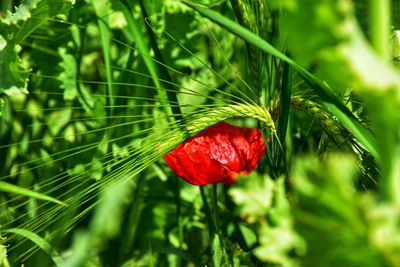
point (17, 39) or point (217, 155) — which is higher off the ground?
point (17, 39)

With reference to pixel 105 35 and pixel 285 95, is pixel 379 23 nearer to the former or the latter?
pixel 285 95

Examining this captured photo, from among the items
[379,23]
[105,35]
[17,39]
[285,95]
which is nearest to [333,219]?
[379,23]

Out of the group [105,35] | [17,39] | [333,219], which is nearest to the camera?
[333,219]

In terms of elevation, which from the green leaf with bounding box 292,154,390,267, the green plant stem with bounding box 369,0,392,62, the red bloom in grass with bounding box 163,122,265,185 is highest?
the green plant stem with bounding box 369,0,392,62

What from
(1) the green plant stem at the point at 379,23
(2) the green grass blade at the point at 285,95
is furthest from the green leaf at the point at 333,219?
(2) the green grass blade at the point at 285,95

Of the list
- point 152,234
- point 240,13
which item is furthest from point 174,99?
point 152,234

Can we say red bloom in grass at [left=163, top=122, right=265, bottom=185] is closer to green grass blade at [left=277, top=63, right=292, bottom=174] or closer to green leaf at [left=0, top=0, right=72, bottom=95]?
green grass blade at [left=277, top=63, right=292, bottom=174]

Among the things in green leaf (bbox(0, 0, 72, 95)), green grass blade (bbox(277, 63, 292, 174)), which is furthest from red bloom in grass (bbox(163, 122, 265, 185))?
green leaf (bbox(0, 0, 72, 95))

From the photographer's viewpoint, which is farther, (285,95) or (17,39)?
(17,39)

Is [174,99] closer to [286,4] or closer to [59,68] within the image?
[59,68]
